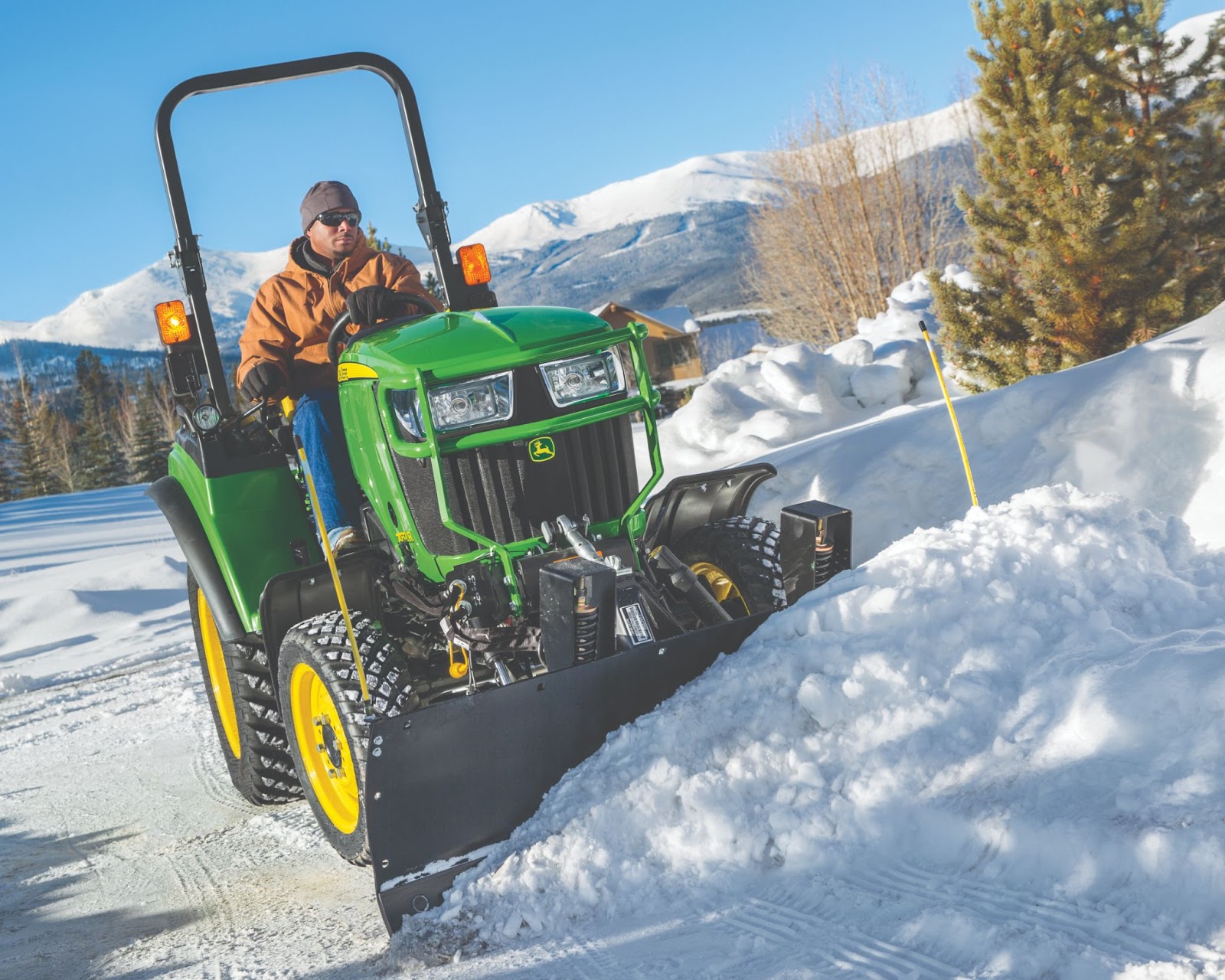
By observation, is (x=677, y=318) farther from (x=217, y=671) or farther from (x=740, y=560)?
(x=740, y=560)

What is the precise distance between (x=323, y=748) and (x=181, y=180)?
231cm

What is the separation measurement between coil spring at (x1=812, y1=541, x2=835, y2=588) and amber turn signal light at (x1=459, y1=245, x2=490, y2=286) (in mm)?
1728

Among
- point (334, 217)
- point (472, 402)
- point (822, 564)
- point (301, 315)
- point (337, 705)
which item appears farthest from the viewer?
point (334, 217)

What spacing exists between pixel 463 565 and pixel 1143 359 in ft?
14.2

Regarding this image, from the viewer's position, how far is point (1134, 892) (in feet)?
7.09

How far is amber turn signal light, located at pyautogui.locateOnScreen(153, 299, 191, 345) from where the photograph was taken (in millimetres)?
4070

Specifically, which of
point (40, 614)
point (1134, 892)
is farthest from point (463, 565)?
point (40, 614)

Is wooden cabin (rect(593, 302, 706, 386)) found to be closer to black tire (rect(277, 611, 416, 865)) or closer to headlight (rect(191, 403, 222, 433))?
headlight (rect(191, 403, 222, 433))

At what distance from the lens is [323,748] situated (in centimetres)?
354

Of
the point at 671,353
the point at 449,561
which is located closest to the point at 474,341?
the point at 449,561

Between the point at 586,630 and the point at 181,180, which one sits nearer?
the point at 586,630

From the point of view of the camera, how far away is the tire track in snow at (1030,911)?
2016 mm

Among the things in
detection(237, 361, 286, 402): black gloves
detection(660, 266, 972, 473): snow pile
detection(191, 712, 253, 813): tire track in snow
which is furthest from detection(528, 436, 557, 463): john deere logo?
detection(660, 266, 972, 473): snow pile

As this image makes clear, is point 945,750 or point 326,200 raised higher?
point 326,200
